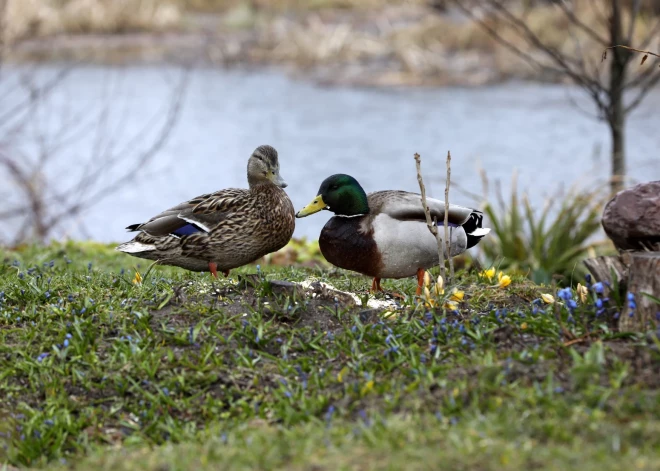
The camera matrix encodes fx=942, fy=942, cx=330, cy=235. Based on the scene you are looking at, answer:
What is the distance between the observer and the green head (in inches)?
212

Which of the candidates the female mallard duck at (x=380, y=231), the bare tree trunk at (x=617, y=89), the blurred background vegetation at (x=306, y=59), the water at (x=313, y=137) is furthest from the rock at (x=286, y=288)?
the water at (x=313, y=137)

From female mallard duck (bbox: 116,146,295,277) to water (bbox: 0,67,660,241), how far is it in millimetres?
4582

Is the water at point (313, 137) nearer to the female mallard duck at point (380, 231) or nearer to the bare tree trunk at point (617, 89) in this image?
the bare tree trunk at point (617, 89)

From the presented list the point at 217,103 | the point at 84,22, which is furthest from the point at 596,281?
the point at 84,22

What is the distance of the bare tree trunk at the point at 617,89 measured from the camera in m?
8.38

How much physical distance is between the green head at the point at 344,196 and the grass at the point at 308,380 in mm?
606

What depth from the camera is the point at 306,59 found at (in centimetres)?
2008

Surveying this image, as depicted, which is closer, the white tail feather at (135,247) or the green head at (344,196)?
the green head at (344,196)

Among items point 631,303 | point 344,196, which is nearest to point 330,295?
point 344,196

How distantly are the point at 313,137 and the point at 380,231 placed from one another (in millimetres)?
9325

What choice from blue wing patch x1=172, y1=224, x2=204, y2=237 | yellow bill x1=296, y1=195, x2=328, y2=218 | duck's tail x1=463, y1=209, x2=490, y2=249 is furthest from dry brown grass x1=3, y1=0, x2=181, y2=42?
duck's tail x1=463, y1=209, x2=490, y2=249

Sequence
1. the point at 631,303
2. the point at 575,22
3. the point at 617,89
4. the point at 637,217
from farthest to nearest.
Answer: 1. the point at 617,89
2. the point at 575,22
3. the point at 637,217
4. the point at 631,303

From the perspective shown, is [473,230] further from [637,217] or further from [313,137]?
[313,137]

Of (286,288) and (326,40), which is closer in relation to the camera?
(286,288)
